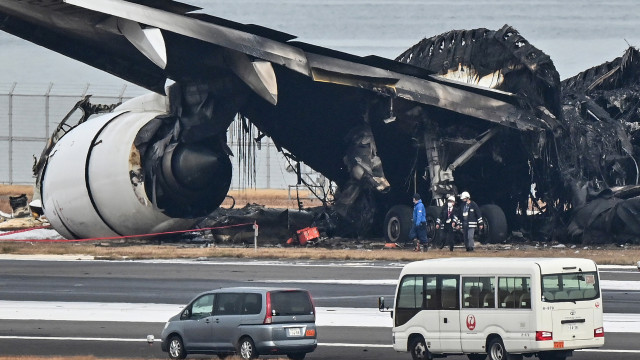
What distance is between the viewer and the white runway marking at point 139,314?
2603 centimetres

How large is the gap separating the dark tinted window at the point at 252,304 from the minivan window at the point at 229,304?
0.11 m

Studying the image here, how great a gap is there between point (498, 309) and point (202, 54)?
24.6 metres

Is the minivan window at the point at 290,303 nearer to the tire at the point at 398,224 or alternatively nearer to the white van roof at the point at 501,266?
the white van roof at the point at 501,266

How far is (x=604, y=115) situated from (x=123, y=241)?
2250cm

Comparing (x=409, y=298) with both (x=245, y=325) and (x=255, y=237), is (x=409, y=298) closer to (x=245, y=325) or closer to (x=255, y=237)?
(x=245, y=325)

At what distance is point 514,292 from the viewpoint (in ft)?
64.1

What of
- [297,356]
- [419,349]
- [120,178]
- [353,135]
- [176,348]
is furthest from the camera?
[353,135]

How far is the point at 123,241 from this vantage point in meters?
50.5

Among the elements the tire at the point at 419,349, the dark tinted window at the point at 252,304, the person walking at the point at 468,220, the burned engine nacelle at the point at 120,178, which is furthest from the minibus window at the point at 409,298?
the burned engine nacelle at the point at 120,178

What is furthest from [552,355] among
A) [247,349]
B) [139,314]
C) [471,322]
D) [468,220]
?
[468,220]

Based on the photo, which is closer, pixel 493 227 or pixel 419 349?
pixel 419 349

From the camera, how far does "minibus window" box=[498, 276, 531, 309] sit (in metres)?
19.3

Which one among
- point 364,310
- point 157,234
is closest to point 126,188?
point 157,234

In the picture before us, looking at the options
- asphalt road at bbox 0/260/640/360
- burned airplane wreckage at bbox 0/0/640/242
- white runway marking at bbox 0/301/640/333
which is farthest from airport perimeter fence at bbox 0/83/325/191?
white runway marking at bbox 0/301/640/333
